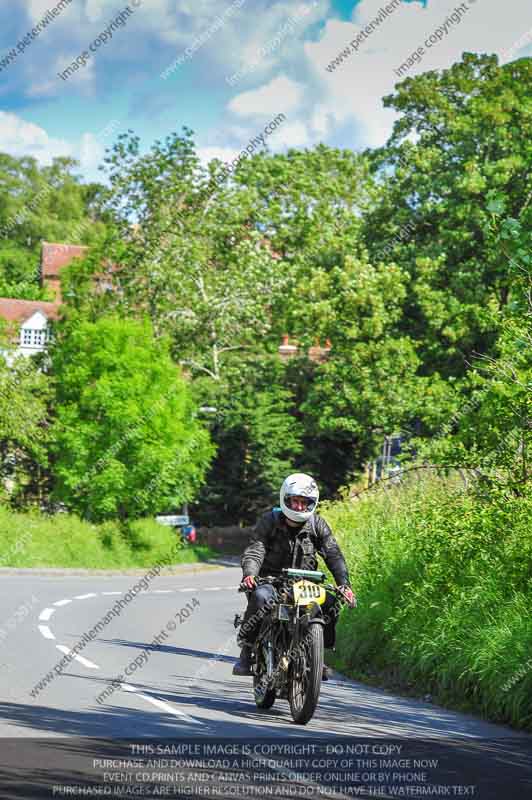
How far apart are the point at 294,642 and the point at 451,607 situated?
364 cm

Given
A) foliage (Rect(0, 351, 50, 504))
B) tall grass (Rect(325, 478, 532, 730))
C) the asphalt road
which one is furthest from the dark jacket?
foliage (Rect(0, 351, 50, 504))

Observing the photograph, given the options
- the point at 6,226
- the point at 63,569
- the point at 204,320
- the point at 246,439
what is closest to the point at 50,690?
the point at 63,569

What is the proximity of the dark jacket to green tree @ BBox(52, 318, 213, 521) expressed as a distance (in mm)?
30013

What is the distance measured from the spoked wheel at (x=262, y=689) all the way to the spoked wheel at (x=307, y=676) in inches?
18.9

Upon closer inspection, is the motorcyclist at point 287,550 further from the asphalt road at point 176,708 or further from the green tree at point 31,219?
the green tree at point 31,219

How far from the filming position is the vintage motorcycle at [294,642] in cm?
930

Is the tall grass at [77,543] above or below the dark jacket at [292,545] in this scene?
below

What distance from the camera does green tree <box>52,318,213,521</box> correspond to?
132ft


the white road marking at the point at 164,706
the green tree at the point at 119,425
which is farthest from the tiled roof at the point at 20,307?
the white road marking at the point at 164,706

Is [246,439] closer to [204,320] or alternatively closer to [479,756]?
[204,320]

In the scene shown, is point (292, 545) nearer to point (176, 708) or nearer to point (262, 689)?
point (262, 689)

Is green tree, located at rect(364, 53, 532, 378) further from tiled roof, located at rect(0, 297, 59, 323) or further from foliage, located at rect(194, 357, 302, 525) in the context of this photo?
tiled roof, located at rect(0, 297, 59, 323)

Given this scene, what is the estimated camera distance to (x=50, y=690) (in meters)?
11.0

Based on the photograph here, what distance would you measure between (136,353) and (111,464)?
12.1 feet
